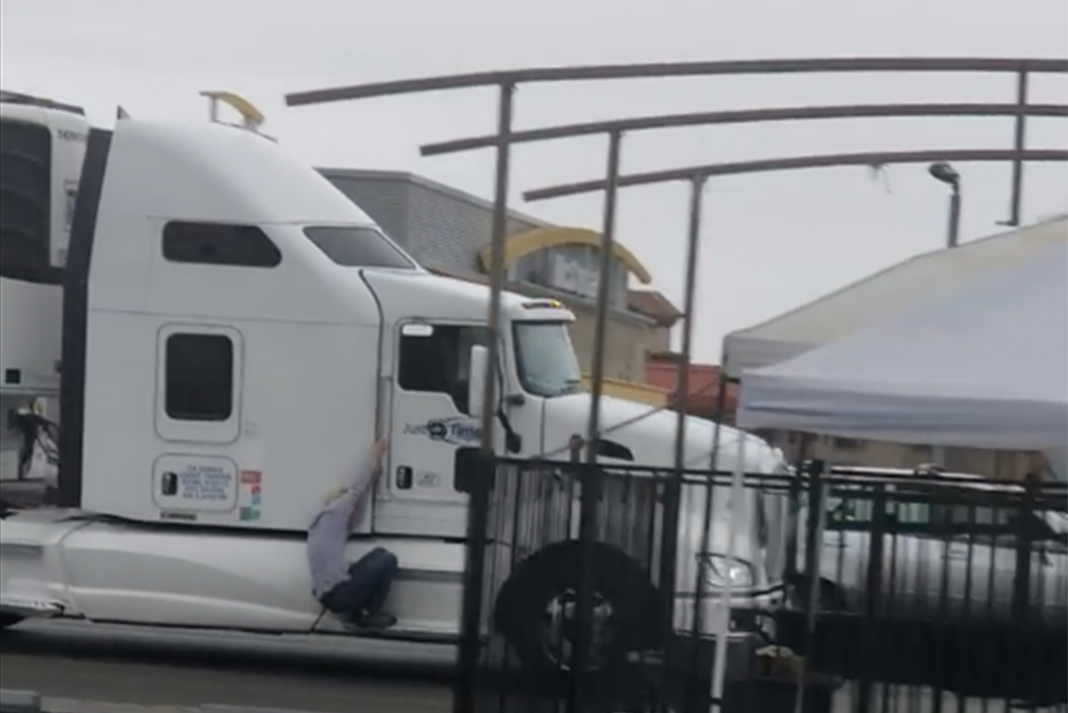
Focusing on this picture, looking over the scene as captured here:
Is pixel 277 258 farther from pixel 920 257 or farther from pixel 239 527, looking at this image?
pixel 920 257

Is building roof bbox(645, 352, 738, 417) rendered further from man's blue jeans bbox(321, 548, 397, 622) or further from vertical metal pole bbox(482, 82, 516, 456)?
man's blue jeans bbox(321, 548, 397, 622)

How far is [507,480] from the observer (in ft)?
33.2

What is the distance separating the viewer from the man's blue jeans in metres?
14.7

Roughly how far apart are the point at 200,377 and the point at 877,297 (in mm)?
6912

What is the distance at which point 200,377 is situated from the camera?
50.2 ft

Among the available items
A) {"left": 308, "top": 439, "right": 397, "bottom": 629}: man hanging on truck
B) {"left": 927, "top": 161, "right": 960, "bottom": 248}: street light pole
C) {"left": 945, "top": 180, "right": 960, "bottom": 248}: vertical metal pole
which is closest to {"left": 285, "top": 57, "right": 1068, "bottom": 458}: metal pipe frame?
{"left": 927, "top": 161, "right": 960, "bottom": 248}: street light pole

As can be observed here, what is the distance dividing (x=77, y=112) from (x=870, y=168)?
27.0 feet

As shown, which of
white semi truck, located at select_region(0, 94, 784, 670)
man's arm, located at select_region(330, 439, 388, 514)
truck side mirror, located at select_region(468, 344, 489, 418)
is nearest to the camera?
truck side mirror, located at select_region(468, 344, 489, 418)

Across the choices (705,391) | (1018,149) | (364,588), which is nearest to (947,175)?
(705,391)

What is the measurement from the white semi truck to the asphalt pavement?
446 millimetres

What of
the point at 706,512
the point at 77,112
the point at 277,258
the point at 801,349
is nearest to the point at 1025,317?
the point at 801,349

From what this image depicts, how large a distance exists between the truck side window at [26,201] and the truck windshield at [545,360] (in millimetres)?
3502

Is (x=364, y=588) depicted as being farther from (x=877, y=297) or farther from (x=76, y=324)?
(x=877, y=297)

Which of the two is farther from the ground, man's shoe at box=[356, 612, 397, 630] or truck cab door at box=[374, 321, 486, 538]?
truck cab door at box=[374, 321, 486, 538]
